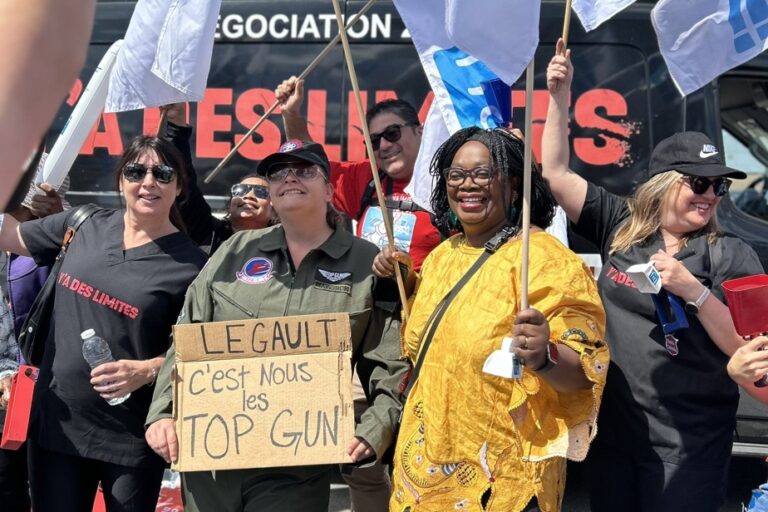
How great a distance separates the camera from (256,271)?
3.48 metres

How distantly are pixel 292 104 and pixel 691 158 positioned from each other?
1.83 metres

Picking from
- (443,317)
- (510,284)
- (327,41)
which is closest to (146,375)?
(443,317)

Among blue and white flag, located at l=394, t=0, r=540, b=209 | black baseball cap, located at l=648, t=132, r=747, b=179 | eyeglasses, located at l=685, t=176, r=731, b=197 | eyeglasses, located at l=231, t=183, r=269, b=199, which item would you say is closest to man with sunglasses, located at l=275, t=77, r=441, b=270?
blue and white flag, located at l=394, t=0, r=540, b=209

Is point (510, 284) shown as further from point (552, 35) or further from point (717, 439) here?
point (552, 35)

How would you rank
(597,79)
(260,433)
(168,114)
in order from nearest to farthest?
(260,433) → (168,114) → (597,79)

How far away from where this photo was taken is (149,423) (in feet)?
11.1

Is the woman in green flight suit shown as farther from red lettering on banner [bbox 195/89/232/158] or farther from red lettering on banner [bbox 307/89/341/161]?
red lettering on banner [bbox 195/89/232/158]

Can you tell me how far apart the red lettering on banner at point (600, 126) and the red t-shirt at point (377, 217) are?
1049mm

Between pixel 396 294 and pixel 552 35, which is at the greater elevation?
pixel 552 35

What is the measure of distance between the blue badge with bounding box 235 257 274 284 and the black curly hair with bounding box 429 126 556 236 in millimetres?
665

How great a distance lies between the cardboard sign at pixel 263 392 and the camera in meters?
3.23

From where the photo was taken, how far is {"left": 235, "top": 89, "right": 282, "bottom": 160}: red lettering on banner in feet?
16.6

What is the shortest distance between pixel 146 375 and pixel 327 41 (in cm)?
221

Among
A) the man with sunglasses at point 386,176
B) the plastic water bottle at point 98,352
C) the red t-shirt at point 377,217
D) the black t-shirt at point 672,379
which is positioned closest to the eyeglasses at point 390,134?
the man with sunglasses at point 386,176
